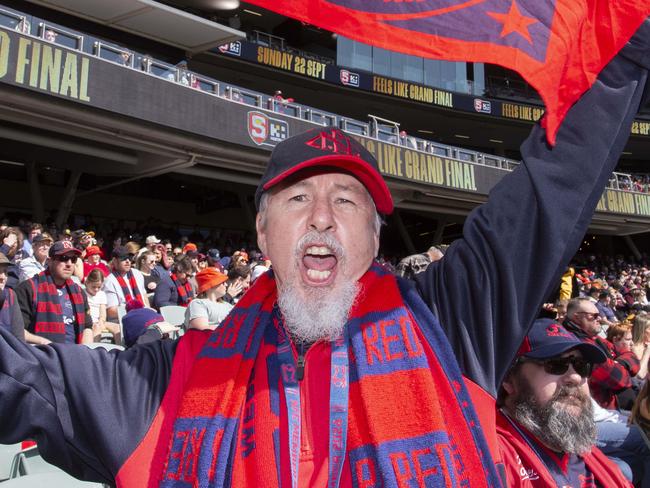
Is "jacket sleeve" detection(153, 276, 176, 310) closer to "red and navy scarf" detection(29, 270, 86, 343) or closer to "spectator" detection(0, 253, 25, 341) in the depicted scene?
"red and navy scarf" detection(29, 270, 86, 343)

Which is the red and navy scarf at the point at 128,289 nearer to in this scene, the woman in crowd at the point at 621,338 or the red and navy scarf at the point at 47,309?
the red and navy scarf at the point at 47,309

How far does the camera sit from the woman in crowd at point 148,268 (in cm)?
809

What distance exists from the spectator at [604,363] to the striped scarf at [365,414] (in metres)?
2.46

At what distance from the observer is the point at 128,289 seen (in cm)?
721

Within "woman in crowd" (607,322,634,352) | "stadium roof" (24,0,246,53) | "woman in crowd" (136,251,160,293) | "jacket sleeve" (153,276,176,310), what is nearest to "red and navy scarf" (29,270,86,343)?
"jacket sleeve" (153,276,176,310)

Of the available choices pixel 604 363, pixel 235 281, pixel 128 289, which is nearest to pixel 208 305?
pixel 235 281

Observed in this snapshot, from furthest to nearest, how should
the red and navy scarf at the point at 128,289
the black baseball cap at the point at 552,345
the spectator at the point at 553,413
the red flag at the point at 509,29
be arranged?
1. the red and navy scarf at the point at 128,289
2. the black baseball cap at the point at 552,345
3. the spectator at the point at 553,413
4. the red flag at the point at 509,29

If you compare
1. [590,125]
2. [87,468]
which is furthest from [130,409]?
[590,125]

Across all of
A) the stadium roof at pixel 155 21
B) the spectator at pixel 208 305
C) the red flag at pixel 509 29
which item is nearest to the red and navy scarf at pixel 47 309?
the spectator at pixel 208 305

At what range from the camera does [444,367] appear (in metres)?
1.38

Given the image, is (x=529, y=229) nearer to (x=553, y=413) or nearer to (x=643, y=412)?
(x=553, y=413)

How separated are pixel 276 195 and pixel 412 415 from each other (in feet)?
2.30

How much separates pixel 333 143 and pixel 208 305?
13.8 ft

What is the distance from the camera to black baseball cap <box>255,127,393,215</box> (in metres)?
Result: 1.55
